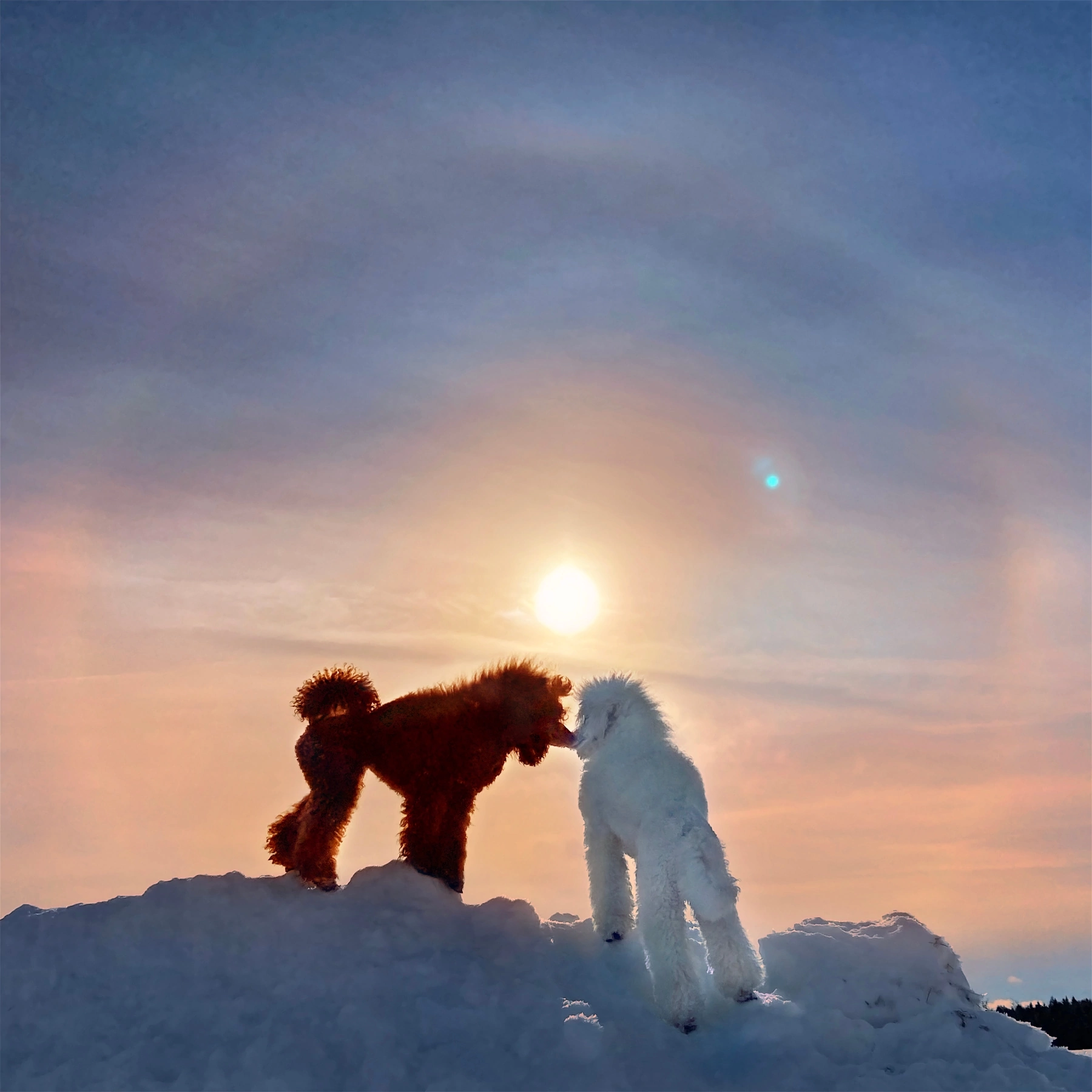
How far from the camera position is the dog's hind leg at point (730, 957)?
763 cm

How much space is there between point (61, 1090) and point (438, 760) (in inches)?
138

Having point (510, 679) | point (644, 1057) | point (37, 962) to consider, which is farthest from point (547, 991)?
point (37, 962)

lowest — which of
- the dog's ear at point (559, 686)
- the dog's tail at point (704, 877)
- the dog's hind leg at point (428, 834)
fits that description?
the dog's tail at point (704, 877)

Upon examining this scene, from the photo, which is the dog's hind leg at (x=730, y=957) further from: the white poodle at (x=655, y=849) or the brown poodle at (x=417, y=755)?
the brown poodle at (x=417, y=755)

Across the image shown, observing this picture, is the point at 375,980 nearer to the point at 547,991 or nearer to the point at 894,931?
the point at 547,991

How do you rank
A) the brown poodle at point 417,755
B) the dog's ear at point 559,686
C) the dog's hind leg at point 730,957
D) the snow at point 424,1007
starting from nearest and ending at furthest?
the snow at point 424,1007 → the dog's hind leg at point 730,957 → the brown poodle at point 417,755 → the dog's ear at point 559,686

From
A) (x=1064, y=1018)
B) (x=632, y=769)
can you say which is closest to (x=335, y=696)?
(x=632, y=769)

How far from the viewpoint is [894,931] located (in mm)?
8758

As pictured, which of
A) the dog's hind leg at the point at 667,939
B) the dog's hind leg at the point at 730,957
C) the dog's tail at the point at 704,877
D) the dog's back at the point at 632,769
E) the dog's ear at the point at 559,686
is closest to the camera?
the dog's hind leg at the point at 667,939

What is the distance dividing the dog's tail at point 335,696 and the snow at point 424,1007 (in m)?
1.43

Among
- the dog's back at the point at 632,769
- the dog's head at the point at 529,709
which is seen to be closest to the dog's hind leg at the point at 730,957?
the dog's back at the point at 632,769

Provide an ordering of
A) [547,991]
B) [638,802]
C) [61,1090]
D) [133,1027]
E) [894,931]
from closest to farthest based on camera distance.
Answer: [61,1090]
[133,1027]
[547,991]
[638,802]
[894,931]

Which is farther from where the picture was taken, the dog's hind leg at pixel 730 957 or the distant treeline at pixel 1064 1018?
the distant treeline at pixel 1064 1018

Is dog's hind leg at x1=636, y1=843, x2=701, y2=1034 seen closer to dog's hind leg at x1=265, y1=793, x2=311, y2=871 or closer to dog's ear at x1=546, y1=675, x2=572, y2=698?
dog's ear at x1=546, y1=675, x2=572, y2=698
